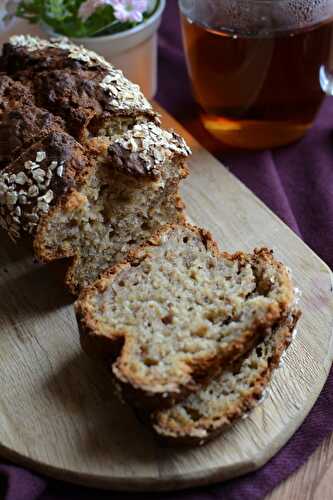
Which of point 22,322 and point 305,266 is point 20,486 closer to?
point 22,322

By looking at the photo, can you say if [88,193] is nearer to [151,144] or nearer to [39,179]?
[39,179]

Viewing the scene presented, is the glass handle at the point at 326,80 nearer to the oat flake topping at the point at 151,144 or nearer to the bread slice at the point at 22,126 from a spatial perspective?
the oat flake topping at the point at 151,144

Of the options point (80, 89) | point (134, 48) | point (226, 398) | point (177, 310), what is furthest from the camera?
point (134, 48)

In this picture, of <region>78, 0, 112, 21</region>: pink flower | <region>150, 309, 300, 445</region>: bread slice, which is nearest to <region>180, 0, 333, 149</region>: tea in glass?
<region>78, 0, 112, 21</region>: pink flower

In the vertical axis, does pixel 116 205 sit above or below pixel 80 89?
below

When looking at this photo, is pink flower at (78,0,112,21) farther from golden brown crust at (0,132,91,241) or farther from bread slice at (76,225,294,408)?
bread slice at (76,225,294,408)

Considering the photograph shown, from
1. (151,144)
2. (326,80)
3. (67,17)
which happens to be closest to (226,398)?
(151,144)

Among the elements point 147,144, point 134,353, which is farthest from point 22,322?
point 147,144
